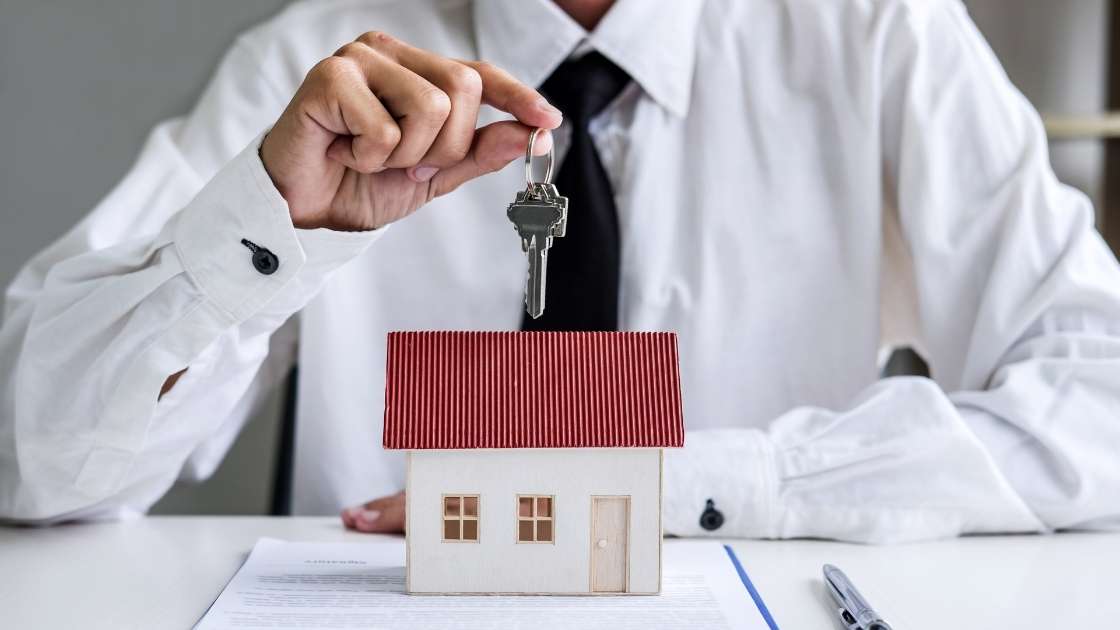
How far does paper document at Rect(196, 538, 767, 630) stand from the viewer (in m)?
0.63

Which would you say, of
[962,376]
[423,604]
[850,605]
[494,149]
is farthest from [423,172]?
[962,376]

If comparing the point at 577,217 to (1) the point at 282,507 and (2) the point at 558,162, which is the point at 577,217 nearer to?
(2) the point at 558,162

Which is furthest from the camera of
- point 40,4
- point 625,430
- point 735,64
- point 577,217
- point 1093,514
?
point 40,4

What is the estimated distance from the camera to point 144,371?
852 mm

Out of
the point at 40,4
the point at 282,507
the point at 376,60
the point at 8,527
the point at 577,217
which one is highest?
the point at 40,4

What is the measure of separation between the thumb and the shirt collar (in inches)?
16.9

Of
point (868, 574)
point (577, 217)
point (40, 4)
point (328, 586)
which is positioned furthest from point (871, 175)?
point (40, 4)

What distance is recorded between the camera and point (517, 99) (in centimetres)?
74

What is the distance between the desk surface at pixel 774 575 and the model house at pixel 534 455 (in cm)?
13

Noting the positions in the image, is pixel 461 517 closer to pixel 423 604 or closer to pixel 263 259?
pixel 423 604

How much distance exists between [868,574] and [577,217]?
0.54 meters

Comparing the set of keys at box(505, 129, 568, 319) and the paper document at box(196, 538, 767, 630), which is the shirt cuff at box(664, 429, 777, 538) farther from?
the set of keys at box(505, 129, 568, 319)

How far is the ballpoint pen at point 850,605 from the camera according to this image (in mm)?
623

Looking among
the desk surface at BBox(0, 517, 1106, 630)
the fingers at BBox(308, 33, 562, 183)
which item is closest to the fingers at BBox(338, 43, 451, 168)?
the fingers at BBox(308, 33, 562, 183)
